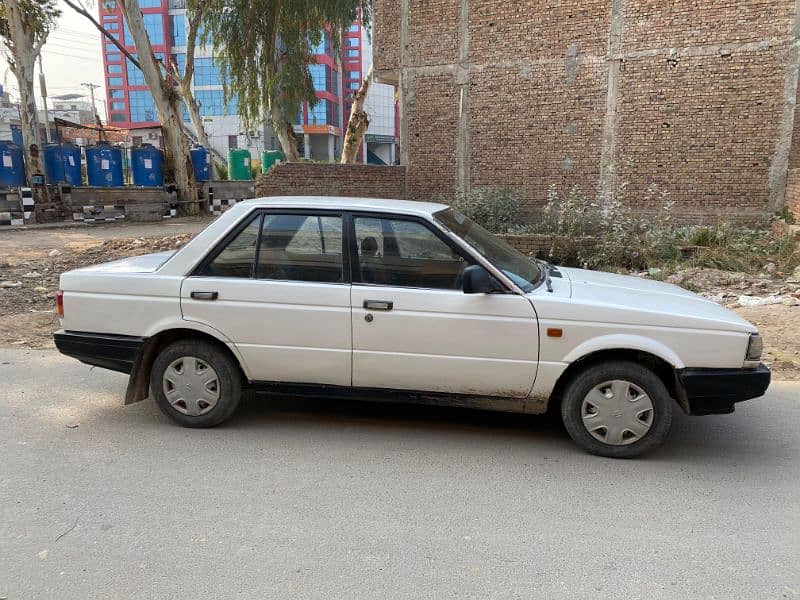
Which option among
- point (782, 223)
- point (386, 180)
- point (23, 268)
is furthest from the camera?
point (386, 180)

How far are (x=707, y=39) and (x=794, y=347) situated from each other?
8.93 meters

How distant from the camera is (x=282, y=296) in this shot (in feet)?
13.7

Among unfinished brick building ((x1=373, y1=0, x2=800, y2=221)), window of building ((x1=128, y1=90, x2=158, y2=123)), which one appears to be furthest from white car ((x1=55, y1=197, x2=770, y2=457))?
window of building ((x1=128, y1=90, x2=158, y2=123))

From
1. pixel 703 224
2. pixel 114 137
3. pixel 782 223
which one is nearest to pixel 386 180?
pixel 703 224

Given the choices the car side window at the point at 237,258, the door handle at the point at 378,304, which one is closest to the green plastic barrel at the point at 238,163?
the car side window at the point at 237,258

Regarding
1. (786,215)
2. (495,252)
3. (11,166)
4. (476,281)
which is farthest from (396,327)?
(11,166)

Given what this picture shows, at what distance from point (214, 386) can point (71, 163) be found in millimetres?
19173

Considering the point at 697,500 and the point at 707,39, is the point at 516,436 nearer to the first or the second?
the point at 697,500

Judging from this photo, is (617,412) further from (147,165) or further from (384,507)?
(147,165)

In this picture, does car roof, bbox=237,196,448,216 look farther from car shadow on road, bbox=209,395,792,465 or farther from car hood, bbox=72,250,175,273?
car shadow on road, bbox=209,395,792,465

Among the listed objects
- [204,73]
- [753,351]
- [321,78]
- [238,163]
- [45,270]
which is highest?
[204,73]

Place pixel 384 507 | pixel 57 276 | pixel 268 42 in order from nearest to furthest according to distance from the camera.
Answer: pixel 384 507, pixel 57 276, pixel 268 42

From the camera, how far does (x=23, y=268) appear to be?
11.4 meters

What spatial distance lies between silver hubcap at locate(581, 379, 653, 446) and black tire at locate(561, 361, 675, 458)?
0.02m
